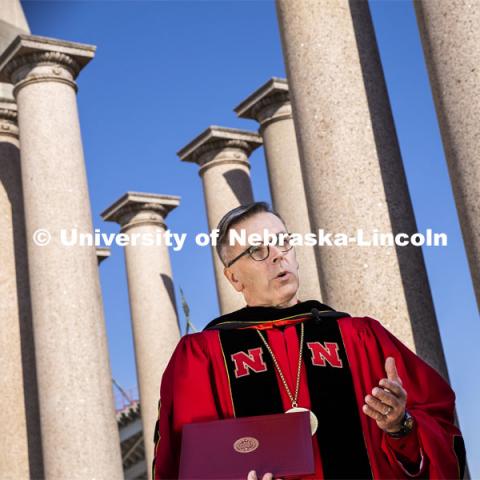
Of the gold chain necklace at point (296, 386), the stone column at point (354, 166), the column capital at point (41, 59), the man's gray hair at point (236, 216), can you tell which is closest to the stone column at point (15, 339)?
the column capital at point (41, 59)

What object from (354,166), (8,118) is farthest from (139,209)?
(354,166)

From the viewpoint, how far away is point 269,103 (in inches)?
1944

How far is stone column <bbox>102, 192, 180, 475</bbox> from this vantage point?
185 ft

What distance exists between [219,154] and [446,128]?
116ft

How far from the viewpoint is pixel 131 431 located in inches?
3752

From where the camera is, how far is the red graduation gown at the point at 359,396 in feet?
36.2

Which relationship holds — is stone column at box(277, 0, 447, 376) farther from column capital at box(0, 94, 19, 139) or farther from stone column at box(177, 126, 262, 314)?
stone column at box(177, 126, 262, 314)

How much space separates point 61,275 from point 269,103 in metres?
17.7

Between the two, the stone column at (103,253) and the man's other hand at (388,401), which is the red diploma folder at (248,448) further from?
the stone column at (103,253)

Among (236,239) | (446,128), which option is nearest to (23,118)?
Answer: (446,128)

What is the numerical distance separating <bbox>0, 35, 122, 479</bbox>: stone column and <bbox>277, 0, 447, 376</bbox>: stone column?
14146mm

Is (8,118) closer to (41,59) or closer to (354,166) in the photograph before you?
(41,59)

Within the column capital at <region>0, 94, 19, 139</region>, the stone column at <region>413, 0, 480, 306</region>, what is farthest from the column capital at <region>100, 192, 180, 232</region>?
the stone column at <region>413, 0, 480, 306</region>

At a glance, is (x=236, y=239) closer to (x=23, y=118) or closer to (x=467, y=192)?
(x=467, y=192)
